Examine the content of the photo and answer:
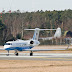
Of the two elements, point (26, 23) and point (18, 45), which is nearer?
point (18, 45)

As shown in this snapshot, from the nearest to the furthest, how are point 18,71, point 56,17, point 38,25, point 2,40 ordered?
point 18,71
point 2,40
point 38,25
point 56,17

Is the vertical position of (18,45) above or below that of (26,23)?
below

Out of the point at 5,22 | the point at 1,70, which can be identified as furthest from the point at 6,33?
the point at 1,70

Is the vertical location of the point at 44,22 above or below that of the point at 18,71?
above

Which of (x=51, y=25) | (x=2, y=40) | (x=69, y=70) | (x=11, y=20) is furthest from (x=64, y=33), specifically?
(x=69, y=70)

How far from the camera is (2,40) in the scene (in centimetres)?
9350

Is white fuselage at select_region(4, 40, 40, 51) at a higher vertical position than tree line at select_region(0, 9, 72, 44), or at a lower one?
lower

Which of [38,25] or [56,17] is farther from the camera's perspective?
[56,17]

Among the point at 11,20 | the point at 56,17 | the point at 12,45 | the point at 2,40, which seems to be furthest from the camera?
the point at 56,17

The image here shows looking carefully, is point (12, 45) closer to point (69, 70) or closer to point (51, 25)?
point (69, 70)

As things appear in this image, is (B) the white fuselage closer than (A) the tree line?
Yes

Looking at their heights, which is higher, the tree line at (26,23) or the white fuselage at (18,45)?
the tree line at (26,23)

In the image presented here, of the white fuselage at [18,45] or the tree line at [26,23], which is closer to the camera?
the white fuselage at [18,45]

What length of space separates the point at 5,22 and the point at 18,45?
5631cm
